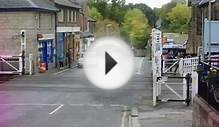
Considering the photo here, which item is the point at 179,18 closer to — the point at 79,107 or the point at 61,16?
the point at 61,16

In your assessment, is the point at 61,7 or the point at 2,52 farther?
the point at 61,7

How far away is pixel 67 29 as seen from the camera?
207 feet

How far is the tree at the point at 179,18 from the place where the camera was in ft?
345

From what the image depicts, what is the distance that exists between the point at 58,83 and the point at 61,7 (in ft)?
87.3

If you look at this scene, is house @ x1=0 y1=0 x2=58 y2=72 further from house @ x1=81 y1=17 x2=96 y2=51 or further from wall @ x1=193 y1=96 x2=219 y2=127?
house @ x1=81 y1=17 x2=96 y2=51

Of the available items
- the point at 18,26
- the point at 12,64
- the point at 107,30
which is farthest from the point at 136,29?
the point at 12,64

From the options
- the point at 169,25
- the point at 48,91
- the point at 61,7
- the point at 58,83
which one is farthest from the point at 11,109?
the point at 169,25

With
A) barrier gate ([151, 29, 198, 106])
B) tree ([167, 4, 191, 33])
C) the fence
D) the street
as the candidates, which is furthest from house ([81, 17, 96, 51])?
barrier gate ([151, 29, 198, 106])

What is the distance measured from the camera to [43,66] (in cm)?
4697

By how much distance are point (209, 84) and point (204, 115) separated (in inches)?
31.1

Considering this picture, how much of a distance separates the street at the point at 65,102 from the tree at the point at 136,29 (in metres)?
71.8

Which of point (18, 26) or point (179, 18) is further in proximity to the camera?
point (179, 18)

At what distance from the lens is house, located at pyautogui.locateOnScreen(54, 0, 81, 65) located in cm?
5860

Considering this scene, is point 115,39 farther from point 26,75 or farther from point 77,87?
point 77,87
